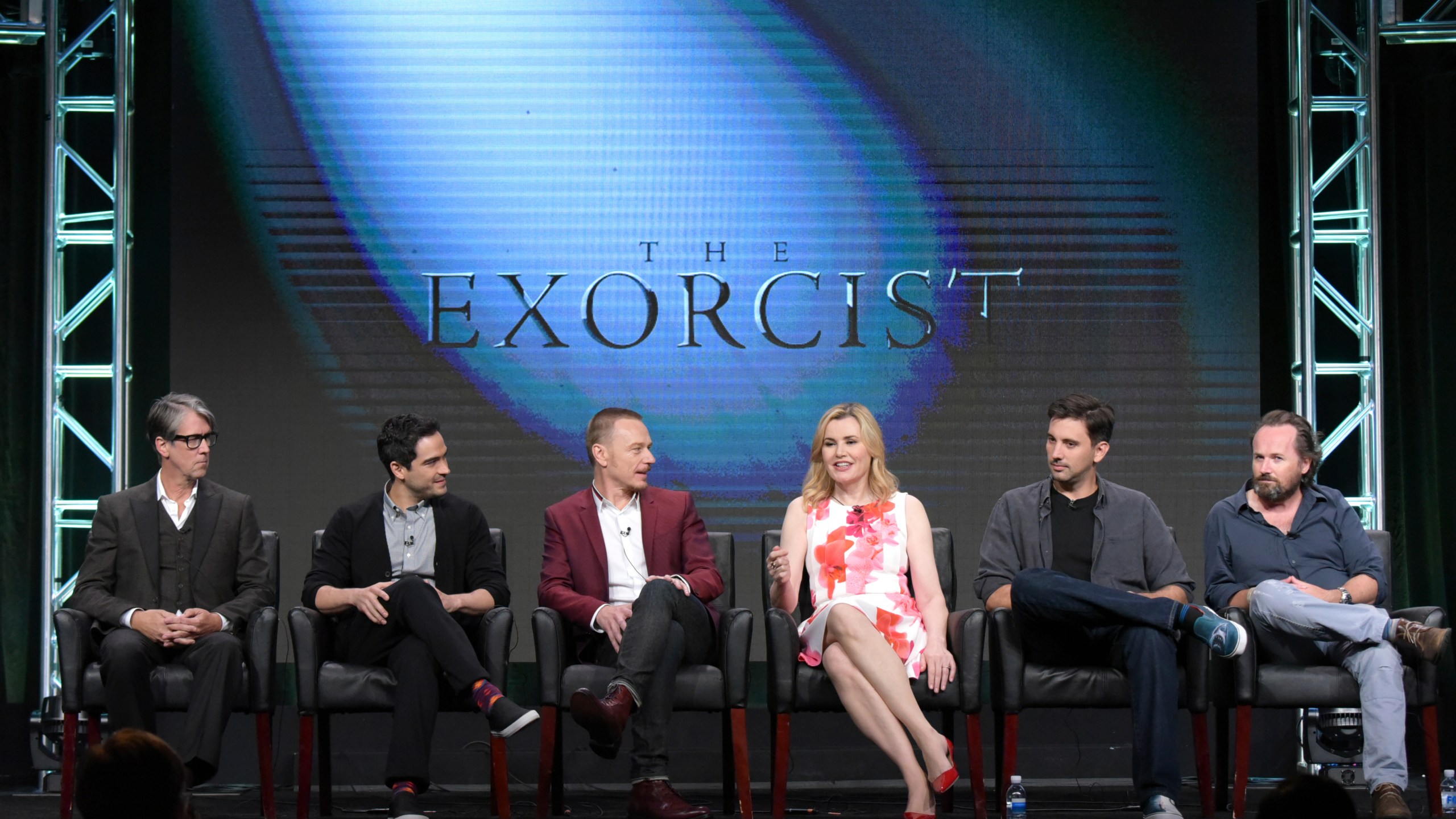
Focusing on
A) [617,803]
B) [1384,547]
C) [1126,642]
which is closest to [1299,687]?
[1126,642]

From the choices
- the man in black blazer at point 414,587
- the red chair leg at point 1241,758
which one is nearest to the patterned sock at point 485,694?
the man in black blazer at point 414,587

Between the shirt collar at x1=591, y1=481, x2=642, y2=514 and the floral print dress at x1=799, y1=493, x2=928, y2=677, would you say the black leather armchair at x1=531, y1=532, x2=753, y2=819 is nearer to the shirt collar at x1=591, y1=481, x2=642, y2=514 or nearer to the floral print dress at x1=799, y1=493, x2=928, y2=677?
the floral print dress at x1=799, y1=493, x2=928, y2=677

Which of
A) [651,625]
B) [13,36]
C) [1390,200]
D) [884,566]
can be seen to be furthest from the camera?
[1390,200]

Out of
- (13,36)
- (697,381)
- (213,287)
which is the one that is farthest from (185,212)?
(697,381)

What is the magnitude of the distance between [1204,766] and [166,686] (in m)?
2.90

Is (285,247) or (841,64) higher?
(841,64)

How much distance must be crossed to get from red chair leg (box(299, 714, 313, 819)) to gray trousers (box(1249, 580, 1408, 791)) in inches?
107

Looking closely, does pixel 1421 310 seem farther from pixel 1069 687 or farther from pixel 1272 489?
pixel 1069 687

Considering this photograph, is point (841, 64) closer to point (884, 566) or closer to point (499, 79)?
point (499, 79)

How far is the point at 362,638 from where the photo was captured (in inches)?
156

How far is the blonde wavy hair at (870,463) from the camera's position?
13.5ft

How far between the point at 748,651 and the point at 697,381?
4.84 ft

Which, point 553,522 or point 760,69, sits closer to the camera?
point 553,522

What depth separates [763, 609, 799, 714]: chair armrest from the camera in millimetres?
3875
